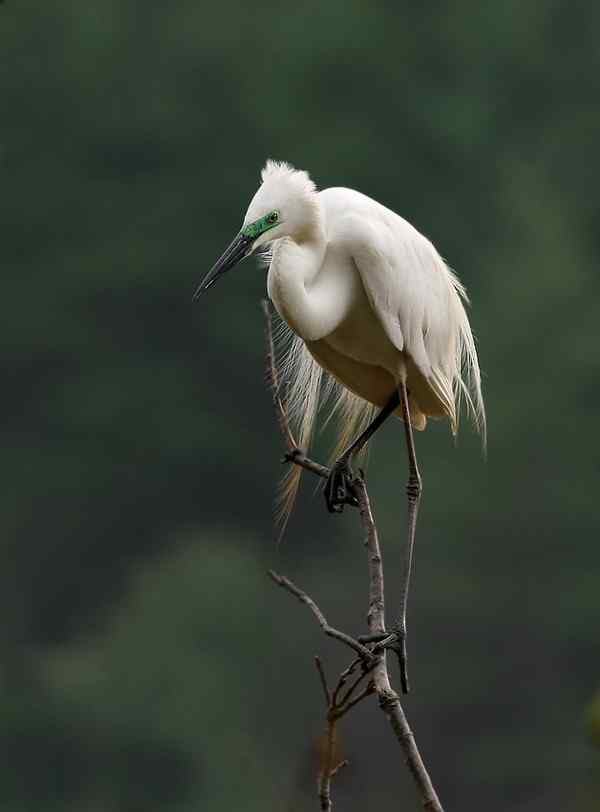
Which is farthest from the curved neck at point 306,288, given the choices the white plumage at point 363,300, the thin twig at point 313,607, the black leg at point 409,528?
the thin twig at point 313,607

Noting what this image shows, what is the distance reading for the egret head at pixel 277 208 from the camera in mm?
2266

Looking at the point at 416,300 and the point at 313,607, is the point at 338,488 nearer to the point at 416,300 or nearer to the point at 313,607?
the point at 416,300

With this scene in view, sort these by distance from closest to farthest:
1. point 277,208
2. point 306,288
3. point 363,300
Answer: point 277,208 → point 306,288 → point 363,300

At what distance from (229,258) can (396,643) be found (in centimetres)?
66

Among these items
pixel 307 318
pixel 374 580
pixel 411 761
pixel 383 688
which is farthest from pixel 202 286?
pixel 411 761

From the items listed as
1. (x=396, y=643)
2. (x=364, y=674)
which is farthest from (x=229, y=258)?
(x=364, y=674)

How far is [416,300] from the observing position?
8.38 ft

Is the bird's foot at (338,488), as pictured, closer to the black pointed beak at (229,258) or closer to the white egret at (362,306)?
the white egret at (362,306)

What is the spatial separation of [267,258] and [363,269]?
25 centimetres

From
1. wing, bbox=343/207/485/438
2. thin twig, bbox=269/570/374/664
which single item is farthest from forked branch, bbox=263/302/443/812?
wing, bbox=343/207/485/438

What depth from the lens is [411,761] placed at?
4.95ft

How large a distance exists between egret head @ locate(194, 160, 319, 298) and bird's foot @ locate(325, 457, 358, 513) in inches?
16.8

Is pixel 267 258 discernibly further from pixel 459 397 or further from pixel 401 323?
pixel 459 397

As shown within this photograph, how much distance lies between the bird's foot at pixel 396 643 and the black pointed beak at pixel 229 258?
60 centimetres
